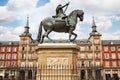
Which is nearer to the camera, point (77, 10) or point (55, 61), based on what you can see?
point (55, 61)

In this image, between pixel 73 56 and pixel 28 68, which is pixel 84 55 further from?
pixel 73 56

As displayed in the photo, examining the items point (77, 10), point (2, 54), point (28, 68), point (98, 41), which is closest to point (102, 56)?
point (98, 41)

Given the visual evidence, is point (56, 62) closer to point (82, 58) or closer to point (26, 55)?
point (82, 58)

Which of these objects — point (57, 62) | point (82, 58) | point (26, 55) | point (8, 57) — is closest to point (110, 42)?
point (82, 58)

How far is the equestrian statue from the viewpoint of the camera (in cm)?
1533

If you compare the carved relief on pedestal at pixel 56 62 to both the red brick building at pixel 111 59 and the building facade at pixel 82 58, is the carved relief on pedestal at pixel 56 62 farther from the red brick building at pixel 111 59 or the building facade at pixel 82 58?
the red brick building at pixel 111 59

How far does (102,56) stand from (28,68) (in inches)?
1072

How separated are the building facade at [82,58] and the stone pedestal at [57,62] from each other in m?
63.0

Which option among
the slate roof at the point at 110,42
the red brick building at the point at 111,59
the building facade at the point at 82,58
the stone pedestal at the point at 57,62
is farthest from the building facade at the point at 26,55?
the stone pedestal at the point at 57,62

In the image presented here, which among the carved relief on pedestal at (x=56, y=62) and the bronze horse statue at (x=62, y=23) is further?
the bronze horse statue at (x=62, y=23)

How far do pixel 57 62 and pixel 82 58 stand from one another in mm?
65916

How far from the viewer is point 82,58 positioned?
79750 millimetres

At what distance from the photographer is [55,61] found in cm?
1462

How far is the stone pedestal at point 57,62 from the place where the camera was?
14.3 meters
